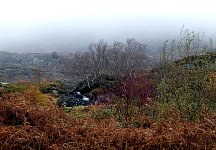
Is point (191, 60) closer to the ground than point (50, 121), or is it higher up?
higher up

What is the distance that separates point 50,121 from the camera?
8.22 m

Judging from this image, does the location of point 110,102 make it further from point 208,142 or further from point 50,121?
point 208,142

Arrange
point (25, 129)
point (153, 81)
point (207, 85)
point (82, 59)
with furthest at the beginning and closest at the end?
point (82, 59) < point (153, 81) < point (207, 85) < point (25, 129)

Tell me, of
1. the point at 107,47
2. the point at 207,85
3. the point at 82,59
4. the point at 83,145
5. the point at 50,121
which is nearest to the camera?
the point at 83,145

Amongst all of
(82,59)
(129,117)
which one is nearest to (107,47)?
(82,59)

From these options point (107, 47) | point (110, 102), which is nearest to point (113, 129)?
point (110, 102)

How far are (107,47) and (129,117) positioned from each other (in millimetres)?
66359

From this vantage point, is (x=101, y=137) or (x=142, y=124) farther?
(x=142, y=124)

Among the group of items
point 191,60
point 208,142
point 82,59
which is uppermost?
point 191,60

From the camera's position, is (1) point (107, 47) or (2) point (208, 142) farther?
(1) point (107, 47)

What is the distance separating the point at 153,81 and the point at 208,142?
28.2 ft

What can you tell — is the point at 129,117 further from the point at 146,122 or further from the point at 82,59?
the point at 82,59

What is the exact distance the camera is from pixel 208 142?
6.99 metres

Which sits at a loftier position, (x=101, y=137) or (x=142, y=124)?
(x=101, y=137)
